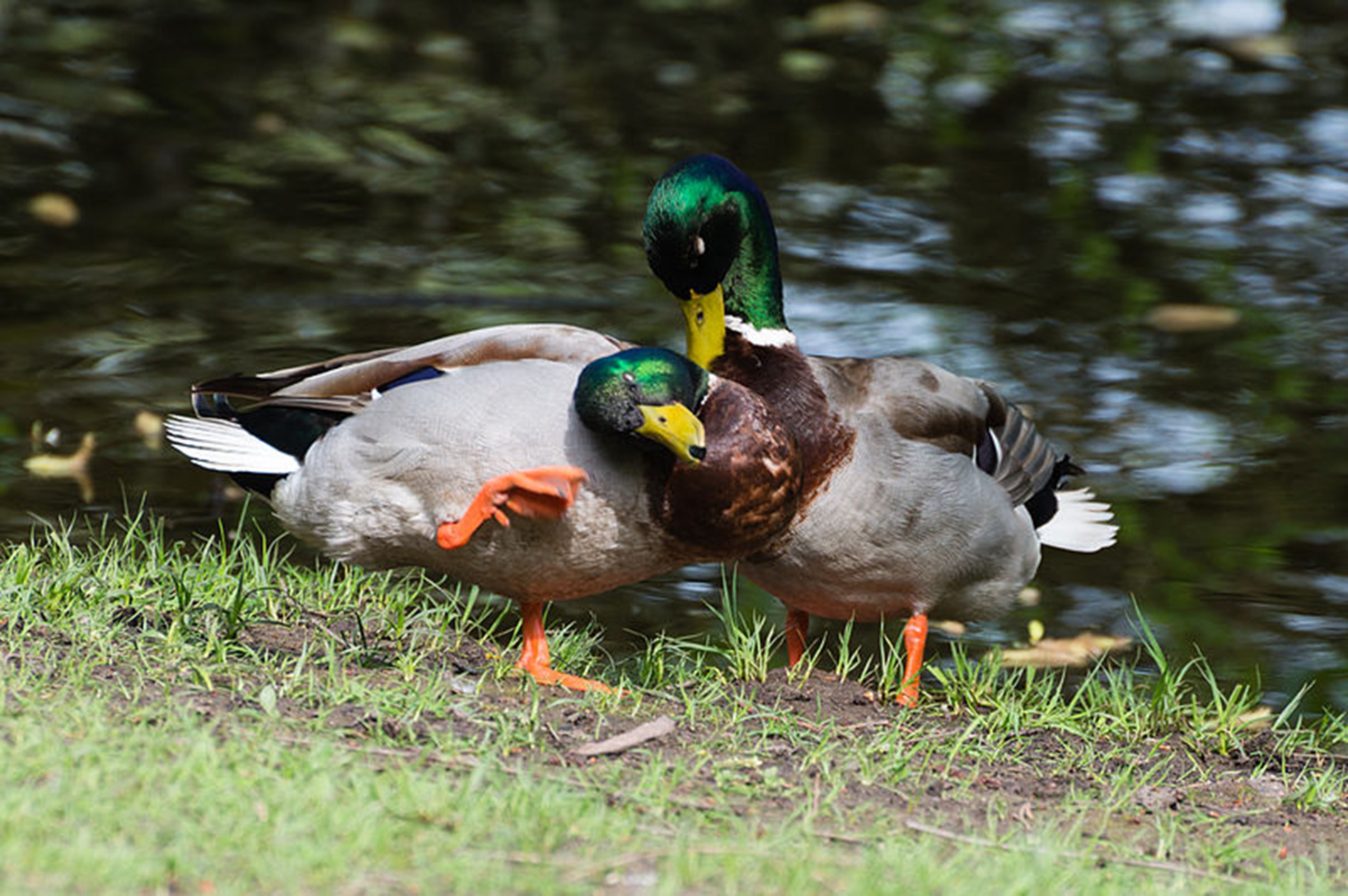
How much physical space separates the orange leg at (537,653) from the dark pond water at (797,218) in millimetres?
1045

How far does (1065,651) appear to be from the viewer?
15.6ft

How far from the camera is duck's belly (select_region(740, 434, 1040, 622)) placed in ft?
13.0

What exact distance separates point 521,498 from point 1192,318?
4.34 metres

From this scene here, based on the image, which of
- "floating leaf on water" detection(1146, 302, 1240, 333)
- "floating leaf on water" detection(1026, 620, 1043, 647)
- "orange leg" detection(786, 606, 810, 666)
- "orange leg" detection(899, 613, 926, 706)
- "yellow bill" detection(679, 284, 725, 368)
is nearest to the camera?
"orange leg" detection(899, 613, 926, 706)

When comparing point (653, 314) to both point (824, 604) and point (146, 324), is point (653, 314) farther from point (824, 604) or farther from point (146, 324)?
point (824, 604)

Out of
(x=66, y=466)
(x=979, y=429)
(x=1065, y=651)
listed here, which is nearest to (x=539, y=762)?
(x=979, y=429)

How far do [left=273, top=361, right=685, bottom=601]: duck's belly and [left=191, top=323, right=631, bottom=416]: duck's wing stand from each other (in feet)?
0.25

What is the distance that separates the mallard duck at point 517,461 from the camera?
3.40 metres

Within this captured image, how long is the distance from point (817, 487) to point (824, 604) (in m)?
0.38

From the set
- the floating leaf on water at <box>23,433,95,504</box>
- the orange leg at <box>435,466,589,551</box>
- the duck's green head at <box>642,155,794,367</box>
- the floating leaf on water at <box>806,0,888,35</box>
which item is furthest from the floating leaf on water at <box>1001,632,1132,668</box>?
the floating leaf on water at <box>806,0,888,35</box>

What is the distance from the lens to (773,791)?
9.95 ft

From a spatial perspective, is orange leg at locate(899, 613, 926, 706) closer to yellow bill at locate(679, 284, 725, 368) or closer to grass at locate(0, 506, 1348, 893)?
grass at locate(0, 506, 1348, 893)

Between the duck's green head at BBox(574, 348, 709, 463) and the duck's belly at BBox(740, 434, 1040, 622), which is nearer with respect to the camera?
the duck's green head at BBox(574, 348, 709, 463)

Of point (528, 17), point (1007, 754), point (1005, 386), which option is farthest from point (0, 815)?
point (528, 17)
